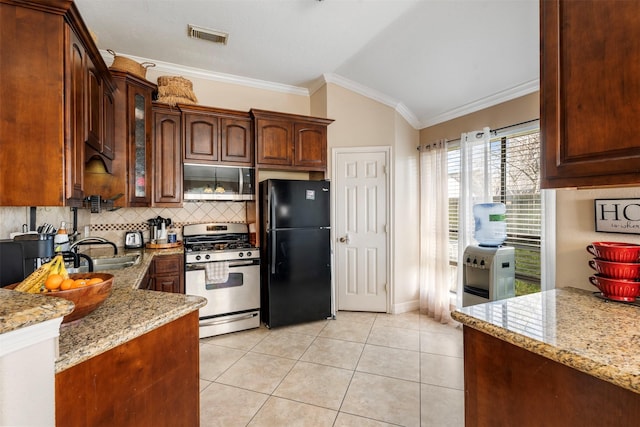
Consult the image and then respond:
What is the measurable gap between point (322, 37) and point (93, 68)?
1872mm

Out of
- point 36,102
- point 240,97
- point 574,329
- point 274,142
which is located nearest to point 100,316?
point 36,102

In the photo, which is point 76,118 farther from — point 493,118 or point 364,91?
point 493,118

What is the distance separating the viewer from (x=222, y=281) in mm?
2955

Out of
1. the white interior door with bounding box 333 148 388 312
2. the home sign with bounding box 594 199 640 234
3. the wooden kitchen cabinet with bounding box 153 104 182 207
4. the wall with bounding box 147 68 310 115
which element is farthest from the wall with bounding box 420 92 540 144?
the wooden kitchen cabinet with bounding box 153 104 182 207

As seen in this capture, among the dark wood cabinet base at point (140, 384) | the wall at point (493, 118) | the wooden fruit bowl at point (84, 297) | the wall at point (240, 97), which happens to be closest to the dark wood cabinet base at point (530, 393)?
the dark wood cabinet base at point (140, 384)

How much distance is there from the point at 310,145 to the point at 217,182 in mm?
1152

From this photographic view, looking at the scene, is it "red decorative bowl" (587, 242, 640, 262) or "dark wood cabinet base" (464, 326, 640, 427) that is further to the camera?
"red decorative bowl" (587, 242, 640, 262)

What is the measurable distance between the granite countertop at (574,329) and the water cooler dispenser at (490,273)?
1094 millimetres

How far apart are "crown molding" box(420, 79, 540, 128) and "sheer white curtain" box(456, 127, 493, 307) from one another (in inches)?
11.2

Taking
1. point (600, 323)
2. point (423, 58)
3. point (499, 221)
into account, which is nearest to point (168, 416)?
point (600, 323)

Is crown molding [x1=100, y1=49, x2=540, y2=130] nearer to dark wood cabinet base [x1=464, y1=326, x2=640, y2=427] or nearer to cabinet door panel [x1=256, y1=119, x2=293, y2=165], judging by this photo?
cabinet door panel [x1=256, y1=119, x2=293, y2=165]

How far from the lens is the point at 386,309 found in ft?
11.8

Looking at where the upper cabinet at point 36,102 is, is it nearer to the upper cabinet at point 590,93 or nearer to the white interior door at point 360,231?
the upper cabinet at point 590,93

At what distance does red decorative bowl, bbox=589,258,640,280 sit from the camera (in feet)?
3.96
